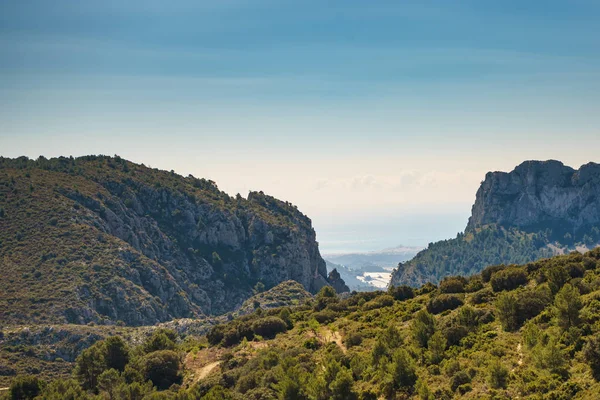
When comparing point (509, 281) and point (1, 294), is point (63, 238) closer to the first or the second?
point (1, 294)

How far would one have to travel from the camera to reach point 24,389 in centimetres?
6612

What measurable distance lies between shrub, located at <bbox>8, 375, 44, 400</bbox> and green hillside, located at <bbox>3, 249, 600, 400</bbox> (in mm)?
118

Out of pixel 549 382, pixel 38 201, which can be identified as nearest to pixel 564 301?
pixel 549 382

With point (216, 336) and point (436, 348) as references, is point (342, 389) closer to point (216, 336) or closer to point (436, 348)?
point (436, 348)

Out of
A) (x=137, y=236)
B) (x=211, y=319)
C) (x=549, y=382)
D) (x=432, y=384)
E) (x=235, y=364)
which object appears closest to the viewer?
(x=549, y=382)

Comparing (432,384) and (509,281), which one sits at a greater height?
(509,281)

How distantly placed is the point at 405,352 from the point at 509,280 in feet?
83.7

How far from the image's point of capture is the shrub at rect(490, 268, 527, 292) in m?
69.4

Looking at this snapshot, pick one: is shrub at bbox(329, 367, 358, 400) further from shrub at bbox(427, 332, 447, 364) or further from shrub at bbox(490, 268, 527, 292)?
shrub at bbox(490, 268, 527, 292)

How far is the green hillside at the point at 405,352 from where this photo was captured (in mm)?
42656

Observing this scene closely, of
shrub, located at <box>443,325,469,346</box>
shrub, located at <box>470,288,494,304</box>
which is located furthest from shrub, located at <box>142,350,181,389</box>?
shrub, located at <box>470,288,494,304</box>

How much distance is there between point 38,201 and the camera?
17812cm

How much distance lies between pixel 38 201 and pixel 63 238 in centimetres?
2063

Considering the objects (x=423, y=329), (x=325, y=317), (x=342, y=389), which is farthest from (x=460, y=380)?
(x=325, y=317)
